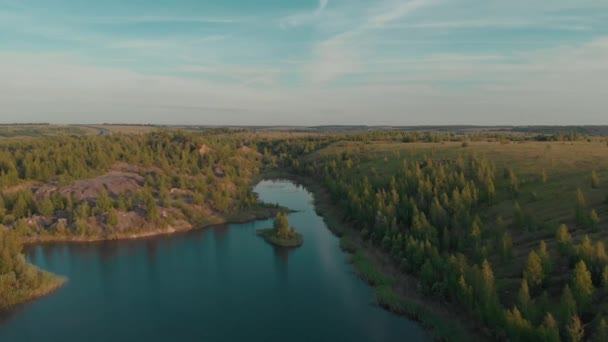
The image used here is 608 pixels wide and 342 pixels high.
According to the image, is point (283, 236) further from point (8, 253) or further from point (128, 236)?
point (8, 253)

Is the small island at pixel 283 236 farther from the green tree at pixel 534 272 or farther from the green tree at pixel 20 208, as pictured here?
the green tree at pixel 20 208

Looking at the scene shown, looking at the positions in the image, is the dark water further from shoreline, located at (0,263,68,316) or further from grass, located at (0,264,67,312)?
grass, located at (0,264,67,312)

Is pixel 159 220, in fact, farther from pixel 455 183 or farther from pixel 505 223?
pixel 505 223

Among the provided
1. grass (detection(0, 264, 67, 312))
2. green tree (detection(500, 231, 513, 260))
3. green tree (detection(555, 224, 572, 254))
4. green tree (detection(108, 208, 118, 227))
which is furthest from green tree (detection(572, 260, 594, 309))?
green tree (detection(108, 208, 118, 227))

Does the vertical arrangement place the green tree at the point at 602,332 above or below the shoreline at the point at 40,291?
above

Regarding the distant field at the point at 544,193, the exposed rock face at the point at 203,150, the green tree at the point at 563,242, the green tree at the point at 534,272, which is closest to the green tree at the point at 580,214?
the distant field at the point at 544,193

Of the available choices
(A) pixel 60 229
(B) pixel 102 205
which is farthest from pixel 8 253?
(B) pixel 102 205
